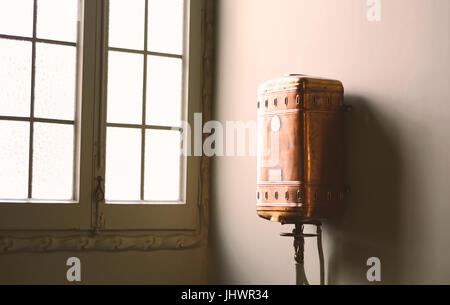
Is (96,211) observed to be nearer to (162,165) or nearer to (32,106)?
(162,165)

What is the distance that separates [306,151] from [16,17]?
1.94 m

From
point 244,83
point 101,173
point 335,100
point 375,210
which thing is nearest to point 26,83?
point 101,173

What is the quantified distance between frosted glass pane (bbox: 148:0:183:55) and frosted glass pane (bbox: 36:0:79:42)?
1.57 feet

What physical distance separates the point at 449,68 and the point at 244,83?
1.60 meters

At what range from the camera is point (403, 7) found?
2.45 m

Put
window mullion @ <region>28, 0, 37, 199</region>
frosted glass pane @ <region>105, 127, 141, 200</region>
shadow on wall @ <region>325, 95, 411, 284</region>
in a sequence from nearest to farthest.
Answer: shadow on wall @ <region>325, 95, 411, 284</region> → window mullion @ <region>28, 0, 37, 199</region> → frosted glass pane @ <region>105, 127, 141, 200</region>

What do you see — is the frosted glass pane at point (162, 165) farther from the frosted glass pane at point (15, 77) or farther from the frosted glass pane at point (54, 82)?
the frosted glass pane at point (15, 77)

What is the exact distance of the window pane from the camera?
3.75 metres

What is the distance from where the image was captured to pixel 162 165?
388 cm

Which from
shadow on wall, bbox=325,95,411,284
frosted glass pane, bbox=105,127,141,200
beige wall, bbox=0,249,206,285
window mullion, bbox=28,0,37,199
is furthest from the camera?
frosted glass pane, bbox=105,127,141,200

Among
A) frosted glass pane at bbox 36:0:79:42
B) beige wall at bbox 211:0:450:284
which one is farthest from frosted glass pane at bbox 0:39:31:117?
beige wall at bbox 211:0:450:284

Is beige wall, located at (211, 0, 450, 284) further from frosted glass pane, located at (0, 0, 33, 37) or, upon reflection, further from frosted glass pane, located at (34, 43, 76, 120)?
frosted glass pane, located at (0, 0, 33, 37)

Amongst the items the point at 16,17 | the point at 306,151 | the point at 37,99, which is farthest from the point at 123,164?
the point at 306,151

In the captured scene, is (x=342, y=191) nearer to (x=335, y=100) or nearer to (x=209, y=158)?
(x=335, y=100)
